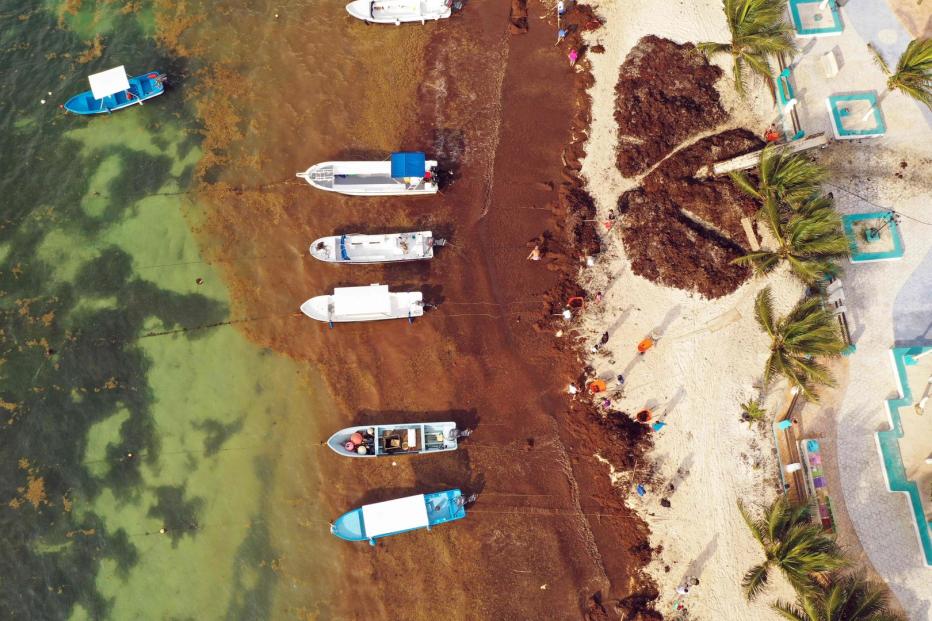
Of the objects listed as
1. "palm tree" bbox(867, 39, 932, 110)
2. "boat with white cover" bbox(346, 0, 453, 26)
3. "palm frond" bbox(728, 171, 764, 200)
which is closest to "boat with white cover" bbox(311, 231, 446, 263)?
"boat with white cover" bbox(346, 0, 453, 26)

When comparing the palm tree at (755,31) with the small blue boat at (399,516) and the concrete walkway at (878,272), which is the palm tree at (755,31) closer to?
the concrete walkway at (878,272)

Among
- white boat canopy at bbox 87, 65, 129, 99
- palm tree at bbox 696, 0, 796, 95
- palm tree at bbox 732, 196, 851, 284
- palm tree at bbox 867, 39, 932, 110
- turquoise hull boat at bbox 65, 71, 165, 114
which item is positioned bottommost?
palm tree at bbox 732, 196, 851, 284

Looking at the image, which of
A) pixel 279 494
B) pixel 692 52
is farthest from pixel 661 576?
pixel 692 52

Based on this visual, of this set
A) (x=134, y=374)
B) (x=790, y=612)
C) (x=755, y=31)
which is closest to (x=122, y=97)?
(x=134, y=374)

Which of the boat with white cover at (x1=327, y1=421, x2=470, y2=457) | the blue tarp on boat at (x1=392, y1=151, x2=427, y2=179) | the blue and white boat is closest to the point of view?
the boat with white cover at (x1=327, y1=421, x2=470, y2=457)

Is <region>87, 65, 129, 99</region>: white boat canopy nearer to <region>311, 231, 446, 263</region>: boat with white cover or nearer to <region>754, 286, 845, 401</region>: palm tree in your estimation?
<region>311, 231, 446, 263</region>: boat with white cover

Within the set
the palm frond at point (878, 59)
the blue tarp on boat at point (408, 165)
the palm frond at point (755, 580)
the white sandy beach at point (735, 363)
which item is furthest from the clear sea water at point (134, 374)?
the palm frond at point (878, 59)
